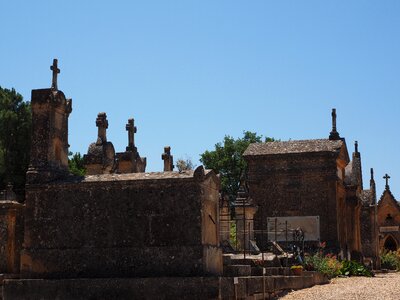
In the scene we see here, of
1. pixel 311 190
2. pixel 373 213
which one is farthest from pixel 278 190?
pixel 373 213

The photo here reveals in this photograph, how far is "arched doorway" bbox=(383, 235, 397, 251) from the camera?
61125mm

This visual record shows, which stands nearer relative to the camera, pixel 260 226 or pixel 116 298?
pixel 116 298

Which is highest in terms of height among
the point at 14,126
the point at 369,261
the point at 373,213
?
the point at 14,126

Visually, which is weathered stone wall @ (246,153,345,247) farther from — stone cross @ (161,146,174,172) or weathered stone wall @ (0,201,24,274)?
weathered stone wall @ (0,201,24,274)

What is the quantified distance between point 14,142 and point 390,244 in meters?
37.1

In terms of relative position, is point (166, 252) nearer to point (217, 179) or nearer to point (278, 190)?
point (217, 179)

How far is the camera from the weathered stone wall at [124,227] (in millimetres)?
11602

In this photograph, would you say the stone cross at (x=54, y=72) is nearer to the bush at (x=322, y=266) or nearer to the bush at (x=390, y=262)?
the bush at (x=322, y=266)

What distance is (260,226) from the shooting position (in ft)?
112

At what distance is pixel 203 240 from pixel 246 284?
1470mm

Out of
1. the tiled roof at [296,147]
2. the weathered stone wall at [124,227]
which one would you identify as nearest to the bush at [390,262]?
the tiled roof at [296,147]

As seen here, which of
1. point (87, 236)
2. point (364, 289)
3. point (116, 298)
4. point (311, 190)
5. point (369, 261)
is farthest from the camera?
point (369, 261)

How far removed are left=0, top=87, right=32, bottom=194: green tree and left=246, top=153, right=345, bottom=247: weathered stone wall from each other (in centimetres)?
1615

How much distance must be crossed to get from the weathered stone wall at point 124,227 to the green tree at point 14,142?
29.8 m
